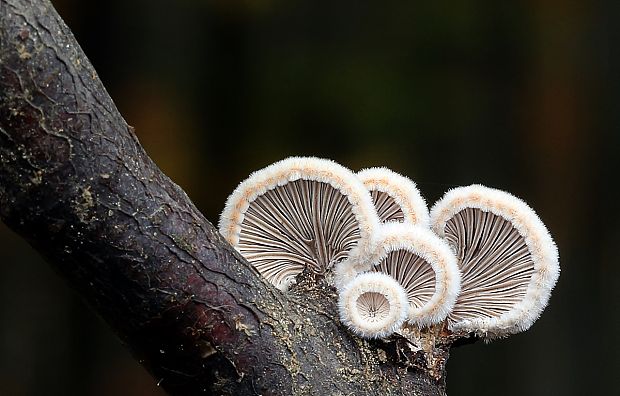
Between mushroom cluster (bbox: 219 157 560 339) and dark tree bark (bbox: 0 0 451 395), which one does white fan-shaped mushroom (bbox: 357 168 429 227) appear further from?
dark tree bark (bbox: 0 0 451 395)

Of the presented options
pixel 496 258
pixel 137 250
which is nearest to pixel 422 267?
pixel 496 258

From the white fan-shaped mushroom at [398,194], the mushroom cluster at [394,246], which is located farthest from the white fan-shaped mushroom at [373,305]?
the white fan-shaped mushroom at [398,194]

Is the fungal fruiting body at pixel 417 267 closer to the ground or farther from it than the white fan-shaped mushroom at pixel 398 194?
closer to the ground

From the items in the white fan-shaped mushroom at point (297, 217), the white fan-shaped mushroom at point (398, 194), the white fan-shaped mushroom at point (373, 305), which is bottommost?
the white fan-shaped mushroom at point (373, 305)

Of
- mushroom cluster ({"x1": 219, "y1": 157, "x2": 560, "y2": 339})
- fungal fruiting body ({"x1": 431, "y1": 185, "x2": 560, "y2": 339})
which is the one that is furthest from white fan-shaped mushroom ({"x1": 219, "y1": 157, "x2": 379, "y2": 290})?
fungal fruiting body ({"x1": 431, "y1": 185, "x2": 560, "y2": 339})

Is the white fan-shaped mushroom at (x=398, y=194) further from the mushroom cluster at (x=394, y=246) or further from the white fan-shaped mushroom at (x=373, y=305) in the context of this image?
the white fan-shaped mushroom at (x=373, y=305)

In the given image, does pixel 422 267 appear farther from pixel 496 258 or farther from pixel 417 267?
pixel 496 258
